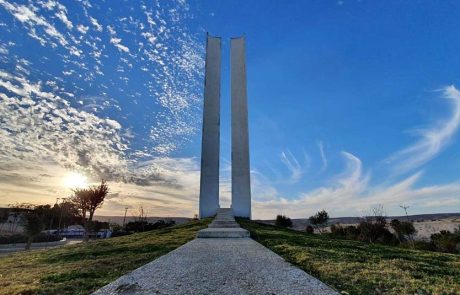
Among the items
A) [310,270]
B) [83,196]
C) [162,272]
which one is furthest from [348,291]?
[83,196]

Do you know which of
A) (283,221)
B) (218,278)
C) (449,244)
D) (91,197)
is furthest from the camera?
(283,221)

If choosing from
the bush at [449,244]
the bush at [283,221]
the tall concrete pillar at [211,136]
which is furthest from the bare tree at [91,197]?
the bush at [449,244]

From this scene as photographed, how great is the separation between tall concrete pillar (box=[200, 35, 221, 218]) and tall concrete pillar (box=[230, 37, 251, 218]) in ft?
4.00

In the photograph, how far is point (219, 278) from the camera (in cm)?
421

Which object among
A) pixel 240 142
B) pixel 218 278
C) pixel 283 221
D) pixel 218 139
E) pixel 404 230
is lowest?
pixel 218 278

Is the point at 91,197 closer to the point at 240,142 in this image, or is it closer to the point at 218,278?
the point at 240,142

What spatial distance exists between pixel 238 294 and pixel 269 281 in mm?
718

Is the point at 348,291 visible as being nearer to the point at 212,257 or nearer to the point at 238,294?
the point at 238,294

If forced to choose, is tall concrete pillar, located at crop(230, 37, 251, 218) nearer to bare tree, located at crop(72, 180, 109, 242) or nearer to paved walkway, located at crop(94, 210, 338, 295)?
bare tree, located at crop(72, 180, 109, 242)

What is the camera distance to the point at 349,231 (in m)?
23.7

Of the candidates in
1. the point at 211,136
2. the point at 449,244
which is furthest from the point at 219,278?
the point at 211,136

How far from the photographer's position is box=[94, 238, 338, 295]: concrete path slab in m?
3.63

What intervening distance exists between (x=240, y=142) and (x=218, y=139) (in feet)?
5.49

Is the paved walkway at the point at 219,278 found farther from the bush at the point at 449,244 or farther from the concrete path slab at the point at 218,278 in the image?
the bush at the point at 449,244
